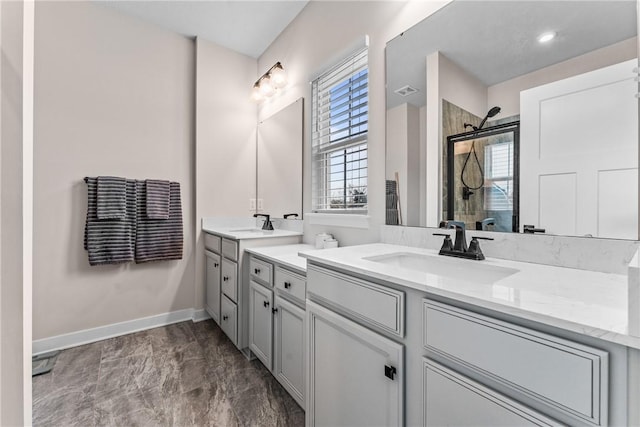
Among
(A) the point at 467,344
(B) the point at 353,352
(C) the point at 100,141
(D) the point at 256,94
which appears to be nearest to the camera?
(A) the point at 467,344

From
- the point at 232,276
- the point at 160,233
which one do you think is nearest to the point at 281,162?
the point at 232,276

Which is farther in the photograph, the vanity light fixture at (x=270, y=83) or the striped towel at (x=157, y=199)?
the vanity light fixture at (x=270, y=83)

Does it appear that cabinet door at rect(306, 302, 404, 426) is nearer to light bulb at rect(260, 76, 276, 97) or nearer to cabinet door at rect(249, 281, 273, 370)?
cabinet door at rect(249, 281, 273, 370)

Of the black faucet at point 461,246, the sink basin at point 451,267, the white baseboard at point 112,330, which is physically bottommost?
the white baseboard at point 112,330

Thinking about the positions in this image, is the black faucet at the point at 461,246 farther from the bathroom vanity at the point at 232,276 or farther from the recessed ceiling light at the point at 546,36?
the bathroom vanity at the point at 232,276

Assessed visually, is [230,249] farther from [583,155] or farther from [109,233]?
[583,155]

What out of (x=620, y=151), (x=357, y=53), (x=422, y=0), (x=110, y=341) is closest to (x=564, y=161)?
(x=620, y=151)

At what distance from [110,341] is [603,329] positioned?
116 inches

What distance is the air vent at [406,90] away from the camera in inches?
57.7

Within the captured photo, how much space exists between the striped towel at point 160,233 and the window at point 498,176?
2.45 metres

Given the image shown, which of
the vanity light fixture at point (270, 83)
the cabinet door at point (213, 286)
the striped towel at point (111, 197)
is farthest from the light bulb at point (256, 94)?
the cabinet door at point (213, 286)

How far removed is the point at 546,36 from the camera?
1.03 m

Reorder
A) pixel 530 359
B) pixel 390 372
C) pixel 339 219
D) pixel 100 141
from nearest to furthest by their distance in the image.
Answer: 1. pixel 530 359
2. pixel 390 372
3. pixel 339 219
4. pixel 100 141

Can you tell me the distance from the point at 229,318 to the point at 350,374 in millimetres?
1399
